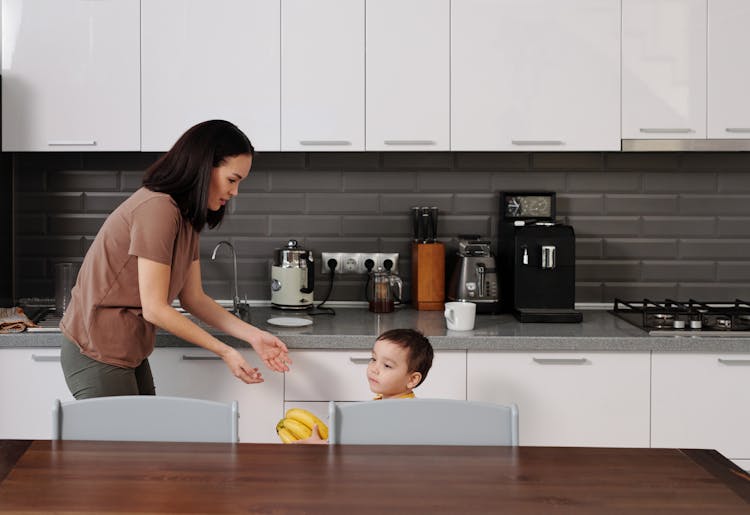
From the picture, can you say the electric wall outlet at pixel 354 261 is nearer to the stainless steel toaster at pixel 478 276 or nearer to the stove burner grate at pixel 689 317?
the stainless steel toaster at pixel 478 276

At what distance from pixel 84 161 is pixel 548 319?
1928 mm

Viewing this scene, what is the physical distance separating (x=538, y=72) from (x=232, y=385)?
60.9 inches

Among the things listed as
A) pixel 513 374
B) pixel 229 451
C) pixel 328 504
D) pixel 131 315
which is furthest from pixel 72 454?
pixel 513 374

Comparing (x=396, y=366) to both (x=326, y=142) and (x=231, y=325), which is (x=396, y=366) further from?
(x=326, y=142)

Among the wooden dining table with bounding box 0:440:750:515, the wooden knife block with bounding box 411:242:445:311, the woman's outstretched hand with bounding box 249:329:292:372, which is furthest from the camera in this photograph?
the wooden knife block with bounding box 411:242:445:311

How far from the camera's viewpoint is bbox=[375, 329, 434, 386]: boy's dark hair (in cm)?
254

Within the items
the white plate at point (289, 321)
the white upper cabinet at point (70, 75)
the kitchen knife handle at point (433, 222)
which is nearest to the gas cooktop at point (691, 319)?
the kitchen knife handle at point (433, 222)

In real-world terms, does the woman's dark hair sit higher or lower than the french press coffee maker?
higher

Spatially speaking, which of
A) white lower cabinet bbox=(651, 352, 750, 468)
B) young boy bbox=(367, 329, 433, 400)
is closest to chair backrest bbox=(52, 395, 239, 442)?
young boy bbox=(367, 329, 433, 400)

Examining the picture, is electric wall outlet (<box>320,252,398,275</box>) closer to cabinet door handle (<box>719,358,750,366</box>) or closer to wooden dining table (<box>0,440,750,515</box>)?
cabinet door handle (<box>719,358,750,366</box>)

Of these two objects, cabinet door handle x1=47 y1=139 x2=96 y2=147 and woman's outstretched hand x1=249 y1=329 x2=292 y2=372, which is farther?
cabinet door handle x1=47 y1=139 x2=96 y2=147

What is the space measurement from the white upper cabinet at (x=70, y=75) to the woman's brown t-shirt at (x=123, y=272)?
0.95 metres

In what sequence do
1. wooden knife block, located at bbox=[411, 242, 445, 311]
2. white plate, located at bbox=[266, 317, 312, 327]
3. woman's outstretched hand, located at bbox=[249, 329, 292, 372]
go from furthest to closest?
1. wooden knife block, located at bbox=[411, 242, 445, 311]
2. white plate, located at bbox=[266, 317, 312, 327]
3. woman's outstretched hand, located at bbox=[249, 329, 292, 372]

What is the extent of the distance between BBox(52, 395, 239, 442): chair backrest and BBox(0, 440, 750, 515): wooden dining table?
0.43ft
